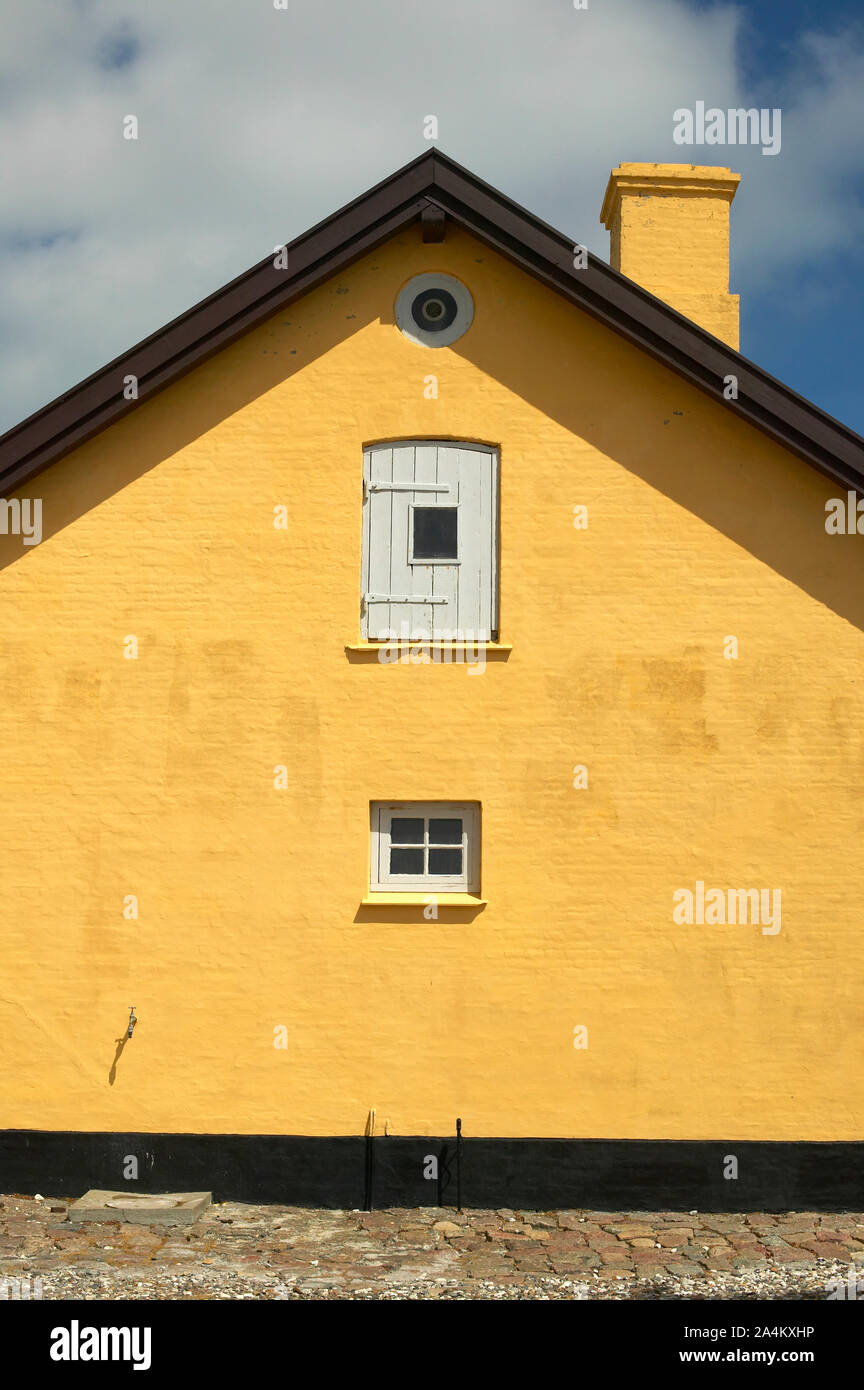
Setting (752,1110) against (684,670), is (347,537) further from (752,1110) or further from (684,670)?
(752,1110)

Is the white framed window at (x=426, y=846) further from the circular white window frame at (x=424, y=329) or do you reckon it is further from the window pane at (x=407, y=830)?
the circular white window frame at (x=424, y=329)

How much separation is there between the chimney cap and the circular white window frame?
4.47 meters

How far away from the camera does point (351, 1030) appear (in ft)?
33.2

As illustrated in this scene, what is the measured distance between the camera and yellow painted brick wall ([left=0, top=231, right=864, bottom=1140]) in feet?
33.2

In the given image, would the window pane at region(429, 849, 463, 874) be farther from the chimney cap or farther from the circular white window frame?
the chimney cap

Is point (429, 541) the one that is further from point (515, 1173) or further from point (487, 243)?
point (515, 1173)

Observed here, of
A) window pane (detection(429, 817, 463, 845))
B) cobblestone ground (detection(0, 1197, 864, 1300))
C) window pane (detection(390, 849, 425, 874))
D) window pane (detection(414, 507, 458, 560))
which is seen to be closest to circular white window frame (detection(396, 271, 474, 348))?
window pane (detection(414, 507, 458, 560))

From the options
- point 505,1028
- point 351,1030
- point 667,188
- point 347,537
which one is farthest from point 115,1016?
point 667,188

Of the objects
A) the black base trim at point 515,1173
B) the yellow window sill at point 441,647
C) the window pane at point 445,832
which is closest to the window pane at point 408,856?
the window pane at point 445,832

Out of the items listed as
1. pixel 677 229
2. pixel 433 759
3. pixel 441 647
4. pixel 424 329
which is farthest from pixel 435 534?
pixel 677 229

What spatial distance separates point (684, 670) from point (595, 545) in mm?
1292

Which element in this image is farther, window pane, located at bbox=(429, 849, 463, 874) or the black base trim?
window pane, located at bbox=(429, 849, 463, 874)

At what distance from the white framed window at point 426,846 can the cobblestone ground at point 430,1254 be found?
2.61 meters

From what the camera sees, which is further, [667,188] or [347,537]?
[667,188]
